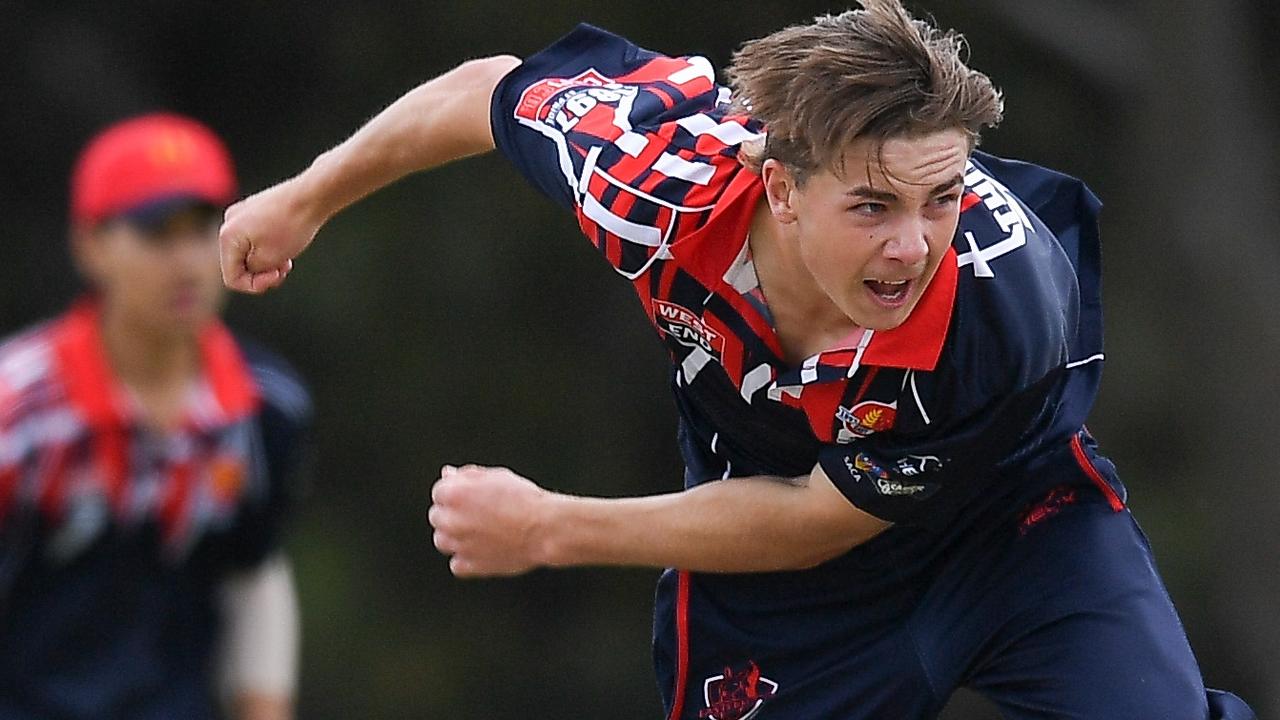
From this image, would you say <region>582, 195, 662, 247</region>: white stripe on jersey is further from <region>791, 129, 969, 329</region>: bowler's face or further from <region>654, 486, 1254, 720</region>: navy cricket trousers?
<region>654, 486, 1254, 720</region>: navy cricket trousers

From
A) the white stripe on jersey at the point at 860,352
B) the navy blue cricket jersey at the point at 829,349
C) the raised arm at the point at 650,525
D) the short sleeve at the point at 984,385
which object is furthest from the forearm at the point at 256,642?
the white stripe on jersey at the point at 860,352

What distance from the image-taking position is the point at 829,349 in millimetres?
3840

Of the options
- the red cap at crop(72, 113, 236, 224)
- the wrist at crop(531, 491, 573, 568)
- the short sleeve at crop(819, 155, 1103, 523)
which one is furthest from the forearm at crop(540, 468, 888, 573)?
the red cap at crop(72, 113, 236, 224)

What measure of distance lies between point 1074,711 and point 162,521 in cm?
222

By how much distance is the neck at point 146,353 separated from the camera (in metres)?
5.35

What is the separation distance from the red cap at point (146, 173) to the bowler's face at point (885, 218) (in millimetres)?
2539

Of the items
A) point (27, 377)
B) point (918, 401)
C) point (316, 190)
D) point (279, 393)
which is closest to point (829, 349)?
point (918, 401)

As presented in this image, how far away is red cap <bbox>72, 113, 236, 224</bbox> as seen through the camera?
5.79 m

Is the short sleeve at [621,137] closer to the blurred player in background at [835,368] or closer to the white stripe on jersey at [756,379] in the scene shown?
the blurred player in background at [835,368]

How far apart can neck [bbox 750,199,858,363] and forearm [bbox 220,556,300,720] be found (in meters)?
1.99

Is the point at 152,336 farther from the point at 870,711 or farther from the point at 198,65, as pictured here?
the point at 198,65

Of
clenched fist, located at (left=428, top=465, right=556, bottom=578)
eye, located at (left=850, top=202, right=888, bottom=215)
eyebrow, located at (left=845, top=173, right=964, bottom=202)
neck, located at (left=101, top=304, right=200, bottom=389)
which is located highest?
eyebrow, located at (left=845, top=173, right=964, bottom=202)

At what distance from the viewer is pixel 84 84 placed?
11.0 metres

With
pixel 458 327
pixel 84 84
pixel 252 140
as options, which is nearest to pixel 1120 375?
pixel 458 327
